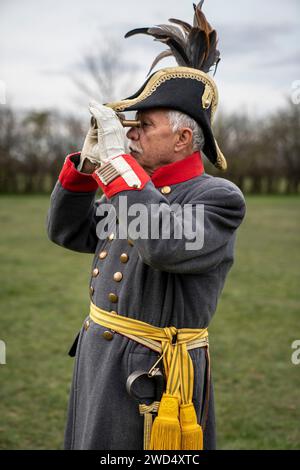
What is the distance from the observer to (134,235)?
A: 2.07m

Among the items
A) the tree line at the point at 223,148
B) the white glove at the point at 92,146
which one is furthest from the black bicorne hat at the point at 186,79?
the tree line at the point at 223,148

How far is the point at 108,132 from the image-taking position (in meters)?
2.11

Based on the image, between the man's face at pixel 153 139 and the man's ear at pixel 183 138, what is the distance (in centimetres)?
2

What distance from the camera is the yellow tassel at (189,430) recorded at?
88.9 inches

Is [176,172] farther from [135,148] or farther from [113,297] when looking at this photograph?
[113,297]

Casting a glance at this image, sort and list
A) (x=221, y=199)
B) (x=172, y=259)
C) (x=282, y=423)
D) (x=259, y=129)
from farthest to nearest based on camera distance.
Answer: (x=259, y=129) < (x=282, y=423) < (x=221, y=199) < (x=172, y=259)

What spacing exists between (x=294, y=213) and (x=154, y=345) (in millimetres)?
22800

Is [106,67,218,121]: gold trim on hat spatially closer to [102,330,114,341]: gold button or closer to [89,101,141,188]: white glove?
[89,101,141,188]: white glove

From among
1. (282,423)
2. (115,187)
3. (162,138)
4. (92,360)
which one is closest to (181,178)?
(162,138)

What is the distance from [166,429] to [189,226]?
31.3 inches

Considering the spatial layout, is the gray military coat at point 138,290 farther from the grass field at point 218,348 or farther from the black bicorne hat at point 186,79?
the grass field at point 218,348

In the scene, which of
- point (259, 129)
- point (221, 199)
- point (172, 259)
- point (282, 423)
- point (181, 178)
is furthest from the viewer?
point (259, 129)


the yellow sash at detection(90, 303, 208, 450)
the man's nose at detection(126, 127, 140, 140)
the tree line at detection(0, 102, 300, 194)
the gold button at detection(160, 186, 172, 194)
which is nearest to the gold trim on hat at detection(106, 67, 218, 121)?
the man's nose at detection(126, 127, 140, 140)

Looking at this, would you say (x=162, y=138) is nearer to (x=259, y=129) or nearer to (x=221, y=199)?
(x=221, y=199)
